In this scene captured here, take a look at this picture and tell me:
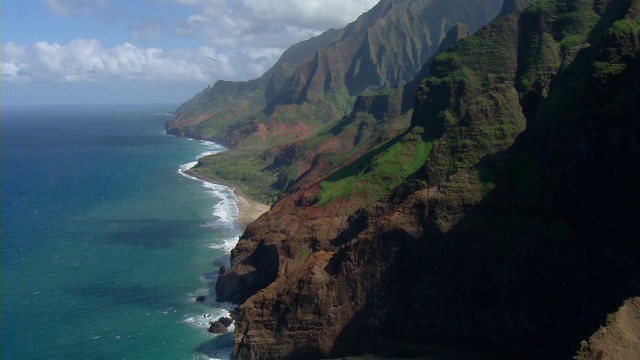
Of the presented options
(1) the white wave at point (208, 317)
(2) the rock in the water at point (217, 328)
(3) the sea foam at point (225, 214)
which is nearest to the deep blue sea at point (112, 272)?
(1) the white wave at point (208, 317)

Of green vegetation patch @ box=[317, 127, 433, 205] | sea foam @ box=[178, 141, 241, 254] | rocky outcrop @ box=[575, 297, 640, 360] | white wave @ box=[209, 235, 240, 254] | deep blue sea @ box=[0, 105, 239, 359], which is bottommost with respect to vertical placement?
deep blue sea @ box=[0, 105, 239, 359]

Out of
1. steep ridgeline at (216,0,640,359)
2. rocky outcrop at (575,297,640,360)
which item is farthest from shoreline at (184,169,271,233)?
rocky outcrop at (575,297,640,360)

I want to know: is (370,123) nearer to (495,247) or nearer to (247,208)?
(247,208)

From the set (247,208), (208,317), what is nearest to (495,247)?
(208,317)

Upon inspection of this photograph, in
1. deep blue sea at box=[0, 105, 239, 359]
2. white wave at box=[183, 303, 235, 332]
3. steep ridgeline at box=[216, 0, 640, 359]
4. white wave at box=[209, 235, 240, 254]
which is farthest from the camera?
white wave at box=[209, 235, 240, 254]

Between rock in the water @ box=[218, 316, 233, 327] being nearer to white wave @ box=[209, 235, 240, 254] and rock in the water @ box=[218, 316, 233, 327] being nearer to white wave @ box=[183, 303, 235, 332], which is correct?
white wave @ box=[183, 303, 235, 332]

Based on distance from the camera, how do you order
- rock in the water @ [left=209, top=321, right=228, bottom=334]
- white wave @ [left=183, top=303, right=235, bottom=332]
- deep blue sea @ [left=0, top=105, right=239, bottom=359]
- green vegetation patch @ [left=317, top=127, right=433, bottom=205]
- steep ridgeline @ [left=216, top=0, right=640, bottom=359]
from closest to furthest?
steep ridgeline @ [left=216, top=0, right=640, bottom=359], deep blue sea @ [left=0, top=105, right=239, bottom=359], rock in the water @ [left=209, top=321, right=228, bottom=334], white wave @ [left=183, top=303, right=235, bottom=332], green vegetation patch @ [left=317, top=127, right=433, bottom=205]
